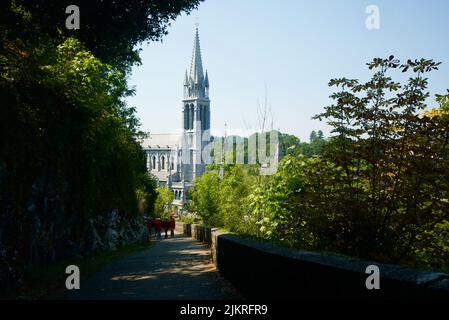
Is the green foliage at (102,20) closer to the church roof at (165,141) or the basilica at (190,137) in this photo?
the basilica at (190,137)

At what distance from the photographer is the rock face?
8555mm

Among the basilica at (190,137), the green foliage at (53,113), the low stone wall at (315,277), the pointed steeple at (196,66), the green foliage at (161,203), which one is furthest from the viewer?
the basilica at (190,137)

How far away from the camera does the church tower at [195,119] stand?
133m

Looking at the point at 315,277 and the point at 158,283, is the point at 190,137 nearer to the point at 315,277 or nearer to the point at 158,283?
the point at 158,283

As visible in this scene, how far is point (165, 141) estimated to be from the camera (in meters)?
148

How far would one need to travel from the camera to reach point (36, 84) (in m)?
10.7

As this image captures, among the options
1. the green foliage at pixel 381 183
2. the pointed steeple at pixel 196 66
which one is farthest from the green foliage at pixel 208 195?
the pointed steeple at pixel 196 66

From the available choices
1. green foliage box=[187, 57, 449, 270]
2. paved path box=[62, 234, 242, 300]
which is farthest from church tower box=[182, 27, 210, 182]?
green foliage box=[187, 57, 449, 270]

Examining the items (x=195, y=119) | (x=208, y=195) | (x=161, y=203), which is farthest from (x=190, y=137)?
(x=208, y=195)

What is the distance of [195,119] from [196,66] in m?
15.5

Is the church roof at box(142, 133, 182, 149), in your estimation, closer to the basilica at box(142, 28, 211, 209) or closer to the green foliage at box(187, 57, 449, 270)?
the basilica at box(142, 28, 211, 209)
